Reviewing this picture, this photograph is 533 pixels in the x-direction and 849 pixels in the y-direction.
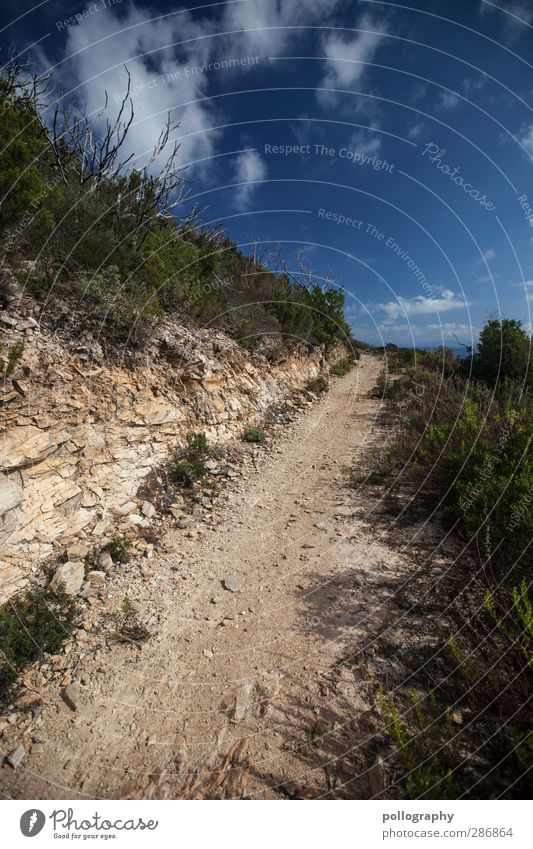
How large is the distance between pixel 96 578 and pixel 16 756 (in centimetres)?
202

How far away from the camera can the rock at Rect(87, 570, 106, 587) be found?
4.80 meters

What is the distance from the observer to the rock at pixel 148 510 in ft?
20.4

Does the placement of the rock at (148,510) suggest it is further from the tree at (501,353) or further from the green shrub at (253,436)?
the tree at (501,353)

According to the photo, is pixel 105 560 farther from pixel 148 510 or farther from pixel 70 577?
pixel 148 510

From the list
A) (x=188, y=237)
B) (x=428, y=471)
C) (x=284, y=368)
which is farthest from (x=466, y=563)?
(x=188, y=237)

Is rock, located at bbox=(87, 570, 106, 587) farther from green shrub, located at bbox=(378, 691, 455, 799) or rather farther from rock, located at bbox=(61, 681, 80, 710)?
green shrub, located at bbox=(378, 691, 455, 799)

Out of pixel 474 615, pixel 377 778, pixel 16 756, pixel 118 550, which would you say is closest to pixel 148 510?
pixel 118 550

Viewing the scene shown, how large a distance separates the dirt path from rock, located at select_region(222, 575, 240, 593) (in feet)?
0.27

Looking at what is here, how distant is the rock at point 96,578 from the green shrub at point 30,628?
1.23ft

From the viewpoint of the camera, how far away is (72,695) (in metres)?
3.50

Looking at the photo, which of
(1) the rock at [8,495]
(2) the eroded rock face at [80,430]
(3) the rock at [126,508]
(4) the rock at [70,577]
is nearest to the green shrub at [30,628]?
(4) the rock at [70,577]

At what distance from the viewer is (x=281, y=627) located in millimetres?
4234

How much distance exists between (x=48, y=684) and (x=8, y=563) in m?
1.72

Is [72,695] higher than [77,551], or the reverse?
[77,551]
